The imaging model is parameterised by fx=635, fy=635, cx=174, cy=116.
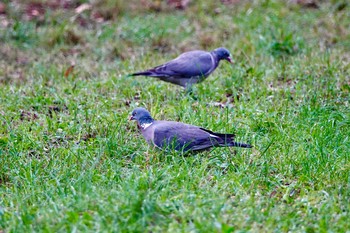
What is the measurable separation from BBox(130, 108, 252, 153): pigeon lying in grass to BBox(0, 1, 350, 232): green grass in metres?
0.12

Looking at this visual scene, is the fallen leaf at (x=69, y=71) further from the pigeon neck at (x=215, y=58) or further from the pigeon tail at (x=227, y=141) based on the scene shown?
the pigeon tail at (x=227, y=141)

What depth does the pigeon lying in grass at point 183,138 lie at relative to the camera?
5496mm

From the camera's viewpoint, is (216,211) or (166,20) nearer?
(216,211)

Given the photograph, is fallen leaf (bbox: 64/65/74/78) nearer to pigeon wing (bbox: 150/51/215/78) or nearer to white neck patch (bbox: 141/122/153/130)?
pigeon wing (bbox: 150/51/215/78)

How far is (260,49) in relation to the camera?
905cm

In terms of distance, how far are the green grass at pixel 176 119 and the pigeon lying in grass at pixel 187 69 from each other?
163 millimetres

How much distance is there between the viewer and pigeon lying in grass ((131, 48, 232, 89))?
7723mm

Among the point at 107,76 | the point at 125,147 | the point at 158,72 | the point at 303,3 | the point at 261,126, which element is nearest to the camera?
the point at 125,147

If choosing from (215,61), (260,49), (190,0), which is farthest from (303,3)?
(215,61)

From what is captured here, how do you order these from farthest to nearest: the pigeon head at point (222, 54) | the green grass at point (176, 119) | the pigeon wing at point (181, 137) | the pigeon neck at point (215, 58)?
1. the pigeon head at point (222, 54)
2. the pigeon neck at point (215, 58)
3. the pigeon wing at point (181, 137)
4. the green grass at point (176, 119)

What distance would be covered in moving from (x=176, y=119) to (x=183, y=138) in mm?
1150

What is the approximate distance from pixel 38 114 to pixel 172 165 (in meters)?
2.31

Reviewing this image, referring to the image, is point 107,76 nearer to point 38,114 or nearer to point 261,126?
point 38,114

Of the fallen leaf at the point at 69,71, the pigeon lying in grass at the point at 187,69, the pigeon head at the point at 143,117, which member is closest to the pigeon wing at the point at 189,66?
the pigeon lying in grass at the point at 187,69
